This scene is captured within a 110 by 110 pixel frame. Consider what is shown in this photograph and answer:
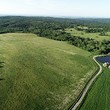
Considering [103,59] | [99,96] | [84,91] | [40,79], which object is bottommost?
[103,59]

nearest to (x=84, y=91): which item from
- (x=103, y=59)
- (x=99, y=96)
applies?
(x=99, y=96)

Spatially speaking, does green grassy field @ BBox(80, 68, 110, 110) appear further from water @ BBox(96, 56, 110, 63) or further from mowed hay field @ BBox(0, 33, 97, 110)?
water @ BBox(96, 56, 110, 63)

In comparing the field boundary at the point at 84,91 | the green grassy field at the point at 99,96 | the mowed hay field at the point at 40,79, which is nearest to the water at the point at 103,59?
the mowed hay field at the point at 40,79

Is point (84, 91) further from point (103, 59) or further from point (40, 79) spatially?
point (103, 59)

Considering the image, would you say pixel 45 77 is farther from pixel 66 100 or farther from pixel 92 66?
pixel 92 66

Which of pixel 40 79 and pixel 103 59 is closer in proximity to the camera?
pixel 40 79

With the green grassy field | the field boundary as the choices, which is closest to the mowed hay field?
the field boundary

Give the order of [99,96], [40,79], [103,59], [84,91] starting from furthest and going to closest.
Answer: [103,59] < [40,79] < [84,91] < [99,96]
